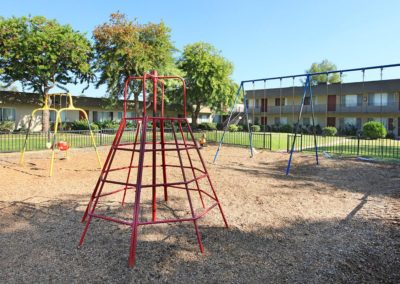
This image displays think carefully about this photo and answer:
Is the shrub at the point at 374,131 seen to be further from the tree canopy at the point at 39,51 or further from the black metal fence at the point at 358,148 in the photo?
the tree canopy at the point at 39,51

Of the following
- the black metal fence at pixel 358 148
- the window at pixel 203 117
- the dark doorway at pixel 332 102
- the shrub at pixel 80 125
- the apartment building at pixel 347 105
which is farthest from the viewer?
the window at pixel 203 117

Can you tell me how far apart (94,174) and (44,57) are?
59.6ft

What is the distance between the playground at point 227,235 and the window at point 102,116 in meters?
27.4

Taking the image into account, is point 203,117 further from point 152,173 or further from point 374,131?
point 152,173

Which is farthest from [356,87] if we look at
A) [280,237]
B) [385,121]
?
[280,237]

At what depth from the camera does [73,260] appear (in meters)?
3.65

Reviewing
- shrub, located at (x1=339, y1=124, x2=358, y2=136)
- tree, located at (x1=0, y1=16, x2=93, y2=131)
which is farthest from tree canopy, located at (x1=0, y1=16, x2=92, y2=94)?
shrub, located at (x1=339, y1=124, x2=358, y2=136)

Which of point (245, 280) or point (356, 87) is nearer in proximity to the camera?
point (245, 280)

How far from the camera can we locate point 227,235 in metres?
4.42

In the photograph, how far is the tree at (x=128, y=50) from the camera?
2583 centimetres

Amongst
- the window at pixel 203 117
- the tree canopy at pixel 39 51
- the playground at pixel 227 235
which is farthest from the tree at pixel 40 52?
the window at pixel 203 117

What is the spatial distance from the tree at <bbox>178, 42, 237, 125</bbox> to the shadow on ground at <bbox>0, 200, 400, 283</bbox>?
86.6ft

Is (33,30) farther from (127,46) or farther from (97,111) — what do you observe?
(97,111)

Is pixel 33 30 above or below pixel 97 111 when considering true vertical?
above
